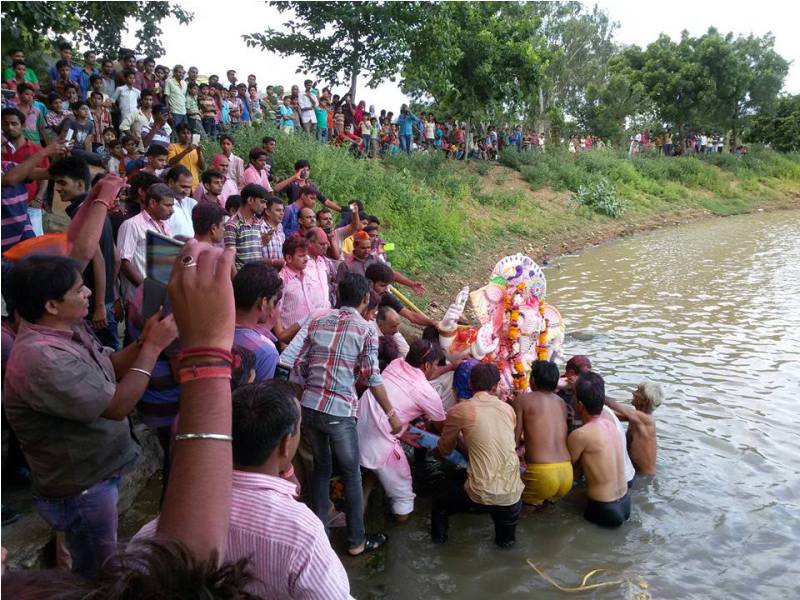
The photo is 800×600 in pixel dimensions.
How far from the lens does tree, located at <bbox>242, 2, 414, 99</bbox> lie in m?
15.0

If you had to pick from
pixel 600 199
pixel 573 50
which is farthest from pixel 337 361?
pixel 573 50

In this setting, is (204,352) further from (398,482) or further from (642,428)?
(642,428)

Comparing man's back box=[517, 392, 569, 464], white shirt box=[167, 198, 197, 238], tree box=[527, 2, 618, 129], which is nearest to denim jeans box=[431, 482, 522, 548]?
man's back box=[517, 392, 569, 464]

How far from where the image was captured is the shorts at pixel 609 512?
4.88 m

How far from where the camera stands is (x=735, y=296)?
42.1 feet

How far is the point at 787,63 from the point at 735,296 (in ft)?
87.6

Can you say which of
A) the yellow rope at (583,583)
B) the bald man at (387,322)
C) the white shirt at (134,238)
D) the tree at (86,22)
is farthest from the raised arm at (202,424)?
the tree at (86,22)

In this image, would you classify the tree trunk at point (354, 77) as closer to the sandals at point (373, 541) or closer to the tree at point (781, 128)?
the sandals at point (373, 541)

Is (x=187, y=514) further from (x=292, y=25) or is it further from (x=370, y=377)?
(x=292, y=25)

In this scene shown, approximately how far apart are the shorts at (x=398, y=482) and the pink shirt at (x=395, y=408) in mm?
62

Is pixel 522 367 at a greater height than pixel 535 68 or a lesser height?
lesser

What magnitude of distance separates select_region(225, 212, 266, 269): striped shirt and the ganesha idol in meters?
1.98

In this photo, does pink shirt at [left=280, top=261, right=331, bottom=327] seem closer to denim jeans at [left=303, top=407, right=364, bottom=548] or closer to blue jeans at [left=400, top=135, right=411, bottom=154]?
denim jeans at [left=303, top=407, right=364, bottom=548]

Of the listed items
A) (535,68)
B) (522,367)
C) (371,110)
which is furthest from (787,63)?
(522,367)
